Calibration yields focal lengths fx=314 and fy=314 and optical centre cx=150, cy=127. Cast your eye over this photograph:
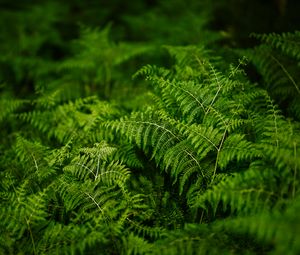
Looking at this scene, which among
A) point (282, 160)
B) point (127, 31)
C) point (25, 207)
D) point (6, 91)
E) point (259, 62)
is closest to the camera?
point (282, 160)

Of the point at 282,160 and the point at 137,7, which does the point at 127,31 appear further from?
the point at 282,160

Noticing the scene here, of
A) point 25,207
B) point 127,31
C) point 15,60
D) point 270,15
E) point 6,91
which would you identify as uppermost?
point 270,15

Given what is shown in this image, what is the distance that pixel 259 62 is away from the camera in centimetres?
402

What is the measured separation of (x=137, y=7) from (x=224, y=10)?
2.53 m

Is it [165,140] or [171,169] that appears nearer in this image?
[171,169]

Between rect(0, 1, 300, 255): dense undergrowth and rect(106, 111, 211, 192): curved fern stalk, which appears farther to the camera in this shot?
rect(106, 111, 211, 192): curved fern stalk

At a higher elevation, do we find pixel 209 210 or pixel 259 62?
pixel 259 62

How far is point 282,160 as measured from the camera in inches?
96.9

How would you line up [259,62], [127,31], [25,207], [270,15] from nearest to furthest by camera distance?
[25,207] → [259,62] → [270,15] → [127,31]

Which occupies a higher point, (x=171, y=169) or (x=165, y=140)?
(x=165, y=140)

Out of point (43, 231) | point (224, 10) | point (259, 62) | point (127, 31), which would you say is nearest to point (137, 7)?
point (127, 31)

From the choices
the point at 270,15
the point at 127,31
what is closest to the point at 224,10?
the point at 270,15

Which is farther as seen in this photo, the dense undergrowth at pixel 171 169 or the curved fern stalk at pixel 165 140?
the curved fern stalk at pixel 165 140

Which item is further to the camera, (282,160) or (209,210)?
(209,210)
